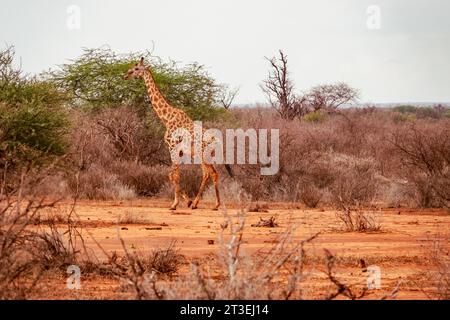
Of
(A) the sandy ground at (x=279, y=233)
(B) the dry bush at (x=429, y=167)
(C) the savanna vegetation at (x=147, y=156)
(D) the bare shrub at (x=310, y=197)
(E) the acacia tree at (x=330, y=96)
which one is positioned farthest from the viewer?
(E) the acacia tree at (x=330, y=96)

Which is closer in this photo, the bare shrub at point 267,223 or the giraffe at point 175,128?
the bare shrub at point 267,223

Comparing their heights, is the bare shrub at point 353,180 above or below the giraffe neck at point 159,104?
below

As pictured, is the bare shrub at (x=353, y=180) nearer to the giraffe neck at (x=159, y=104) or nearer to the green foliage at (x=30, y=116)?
the giraffe neck at (x=159, y=104)

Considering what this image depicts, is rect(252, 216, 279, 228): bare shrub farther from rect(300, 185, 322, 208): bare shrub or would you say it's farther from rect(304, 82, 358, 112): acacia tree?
rect(304, 82, 358, 112): acacia tree

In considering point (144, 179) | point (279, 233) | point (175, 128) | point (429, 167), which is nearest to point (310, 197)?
point (175, 128)

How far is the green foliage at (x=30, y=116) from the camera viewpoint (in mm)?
15492

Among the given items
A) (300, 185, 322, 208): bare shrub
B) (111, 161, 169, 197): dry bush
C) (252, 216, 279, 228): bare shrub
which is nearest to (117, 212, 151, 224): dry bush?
(252, 216, 279, 228): bare shrub

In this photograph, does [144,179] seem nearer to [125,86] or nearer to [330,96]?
[125,86]

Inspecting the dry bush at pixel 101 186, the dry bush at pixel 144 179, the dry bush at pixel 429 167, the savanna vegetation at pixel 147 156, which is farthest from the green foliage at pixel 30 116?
the dry bush at pixel 429 167

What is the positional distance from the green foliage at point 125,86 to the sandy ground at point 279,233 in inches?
237

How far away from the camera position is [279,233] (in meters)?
12.7

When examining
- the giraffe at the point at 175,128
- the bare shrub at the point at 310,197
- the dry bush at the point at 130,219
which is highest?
the giraffe at the point at 175,128

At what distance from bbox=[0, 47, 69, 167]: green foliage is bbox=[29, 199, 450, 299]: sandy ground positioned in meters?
1.19
